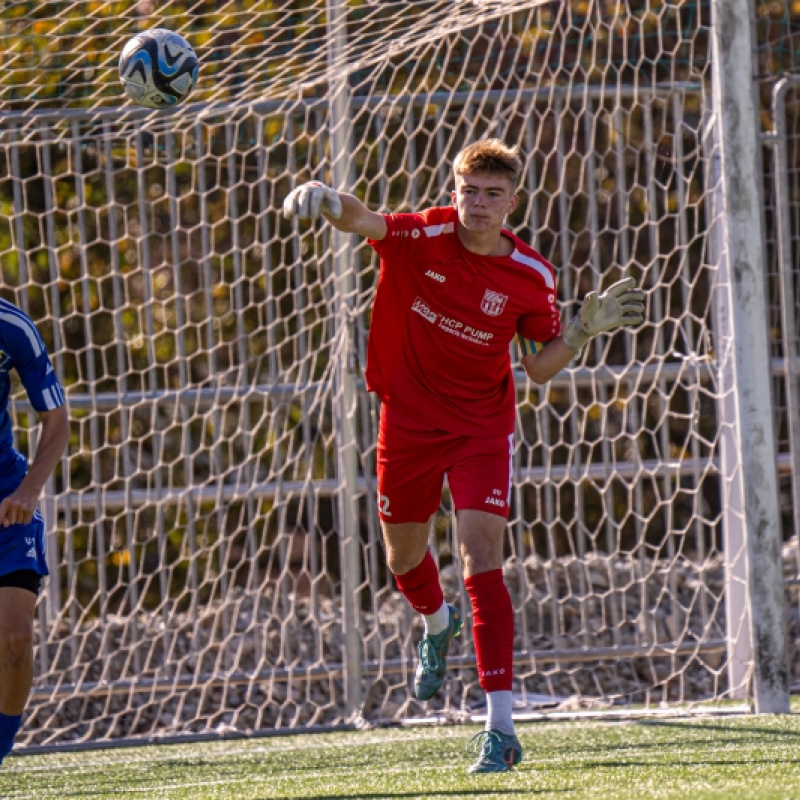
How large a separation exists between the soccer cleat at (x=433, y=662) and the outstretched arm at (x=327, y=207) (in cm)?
160

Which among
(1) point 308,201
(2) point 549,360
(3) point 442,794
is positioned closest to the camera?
(3) point 442,794

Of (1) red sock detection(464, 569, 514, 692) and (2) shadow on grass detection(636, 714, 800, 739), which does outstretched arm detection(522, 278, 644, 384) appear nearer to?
(1) red sock detection(464, 569, 514, 692)

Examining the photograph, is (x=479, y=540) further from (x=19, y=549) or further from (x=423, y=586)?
(x=19, y=549)

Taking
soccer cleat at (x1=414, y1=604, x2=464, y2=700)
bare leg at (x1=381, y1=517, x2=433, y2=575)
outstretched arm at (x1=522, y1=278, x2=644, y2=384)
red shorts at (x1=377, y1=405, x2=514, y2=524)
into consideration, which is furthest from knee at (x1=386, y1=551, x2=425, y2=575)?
outstretched arm at (x1=522, y1=278, x2=644, y2=384)

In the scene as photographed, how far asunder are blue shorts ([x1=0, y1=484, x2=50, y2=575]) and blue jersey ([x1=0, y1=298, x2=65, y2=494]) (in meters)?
0.08

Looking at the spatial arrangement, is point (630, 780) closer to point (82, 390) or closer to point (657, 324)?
point (657, 324)

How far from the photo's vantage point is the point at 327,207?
4.30 meters

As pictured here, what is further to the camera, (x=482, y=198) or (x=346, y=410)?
(x=346, y=410)

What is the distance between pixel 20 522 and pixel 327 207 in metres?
1.28

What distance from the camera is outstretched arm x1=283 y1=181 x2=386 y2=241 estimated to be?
4223 mm

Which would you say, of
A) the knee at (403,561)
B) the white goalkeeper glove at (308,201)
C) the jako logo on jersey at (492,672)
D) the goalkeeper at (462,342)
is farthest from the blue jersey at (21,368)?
the jako logo on jersey at (492,672)

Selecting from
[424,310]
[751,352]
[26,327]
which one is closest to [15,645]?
[26,327]

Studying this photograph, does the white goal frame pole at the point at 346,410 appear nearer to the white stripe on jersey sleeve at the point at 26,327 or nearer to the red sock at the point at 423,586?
the red sock at the point at 423,586

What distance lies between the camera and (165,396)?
22.5 feet
